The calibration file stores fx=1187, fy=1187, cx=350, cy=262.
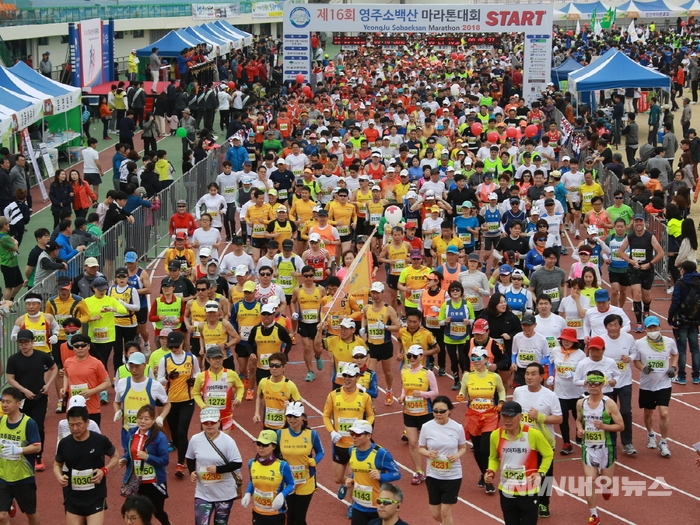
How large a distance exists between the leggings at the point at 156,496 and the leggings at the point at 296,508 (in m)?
1.11

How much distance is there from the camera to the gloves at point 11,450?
10.2 metres

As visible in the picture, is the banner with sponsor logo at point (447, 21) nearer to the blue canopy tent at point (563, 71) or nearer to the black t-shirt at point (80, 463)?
the blue canopy tent at point (563, 71)

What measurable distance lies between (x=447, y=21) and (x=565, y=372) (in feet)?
82.9

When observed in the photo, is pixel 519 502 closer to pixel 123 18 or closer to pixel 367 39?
pixel 367 39

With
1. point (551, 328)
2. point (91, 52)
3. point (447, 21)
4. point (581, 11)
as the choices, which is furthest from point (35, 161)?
point (581, 11)

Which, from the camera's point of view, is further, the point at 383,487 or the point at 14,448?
the point at 14,448

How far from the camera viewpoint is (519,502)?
31.7 ft

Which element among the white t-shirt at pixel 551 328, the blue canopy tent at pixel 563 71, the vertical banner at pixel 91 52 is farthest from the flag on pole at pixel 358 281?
the blue canopy tent at pixel 563 71

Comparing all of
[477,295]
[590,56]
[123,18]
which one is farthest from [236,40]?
[477,295]

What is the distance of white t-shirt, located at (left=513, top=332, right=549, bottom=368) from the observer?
12391mm

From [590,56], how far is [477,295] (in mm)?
39845

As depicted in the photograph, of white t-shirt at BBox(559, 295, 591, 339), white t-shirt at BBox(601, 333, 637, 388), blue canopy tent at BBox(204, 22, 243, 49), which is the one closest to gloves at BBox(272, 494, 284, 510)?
white t-shirt at BBox(601, 333, 637, 388)

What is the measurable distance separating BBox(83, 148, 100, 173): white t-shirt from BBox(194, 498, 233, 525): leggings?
15.0 meters

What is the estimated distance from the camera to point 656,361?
12.2 m
